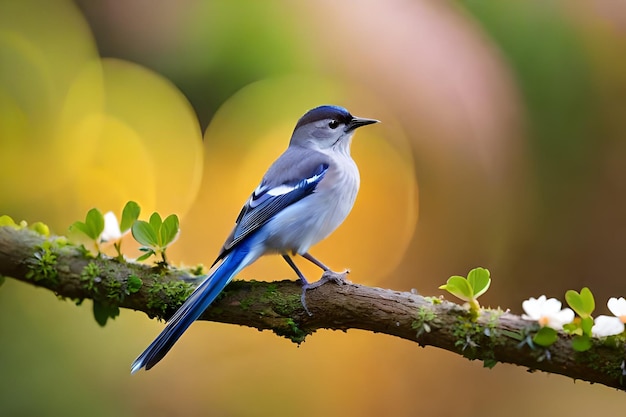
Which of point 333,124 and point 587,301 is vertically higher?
point 333,124

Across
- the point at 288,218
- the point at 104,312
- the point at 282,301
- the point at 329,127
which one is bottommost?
the point at 104,312

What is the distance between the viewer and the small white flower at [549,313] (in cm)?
100

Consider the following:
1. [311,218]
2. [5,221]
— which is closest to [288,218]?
[311,218]

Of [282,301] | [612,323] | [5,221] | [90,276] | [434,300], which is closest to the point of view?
[612,323]

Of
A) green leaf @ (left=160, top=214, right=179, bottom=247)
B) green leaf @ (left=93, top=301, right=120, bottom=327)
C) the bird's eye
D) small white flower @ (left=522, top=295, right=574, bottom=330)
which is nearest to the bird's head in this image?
the bird's eye

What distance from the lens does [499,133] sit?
2125mm

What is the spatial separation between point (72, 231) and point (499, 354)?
81 centimetres

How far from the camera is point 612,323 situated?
0.99m

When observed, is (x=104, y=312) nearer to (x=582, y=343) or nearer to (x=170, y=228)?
(x=170, y=228)

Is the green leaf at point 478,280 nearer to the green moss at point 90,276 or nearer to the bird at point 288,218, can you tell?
the bird at point 288,218

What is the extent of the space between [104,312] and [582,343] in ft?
2.73

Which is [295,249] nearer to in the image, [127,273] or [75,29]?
[127,273]

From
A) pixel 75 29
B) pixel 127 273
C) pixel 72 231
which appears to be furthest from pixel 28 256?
pixel 75 29

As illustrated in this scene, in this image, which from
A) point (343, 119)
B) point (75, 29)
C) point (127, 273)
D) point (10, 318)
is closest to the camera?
point (127, 273)
